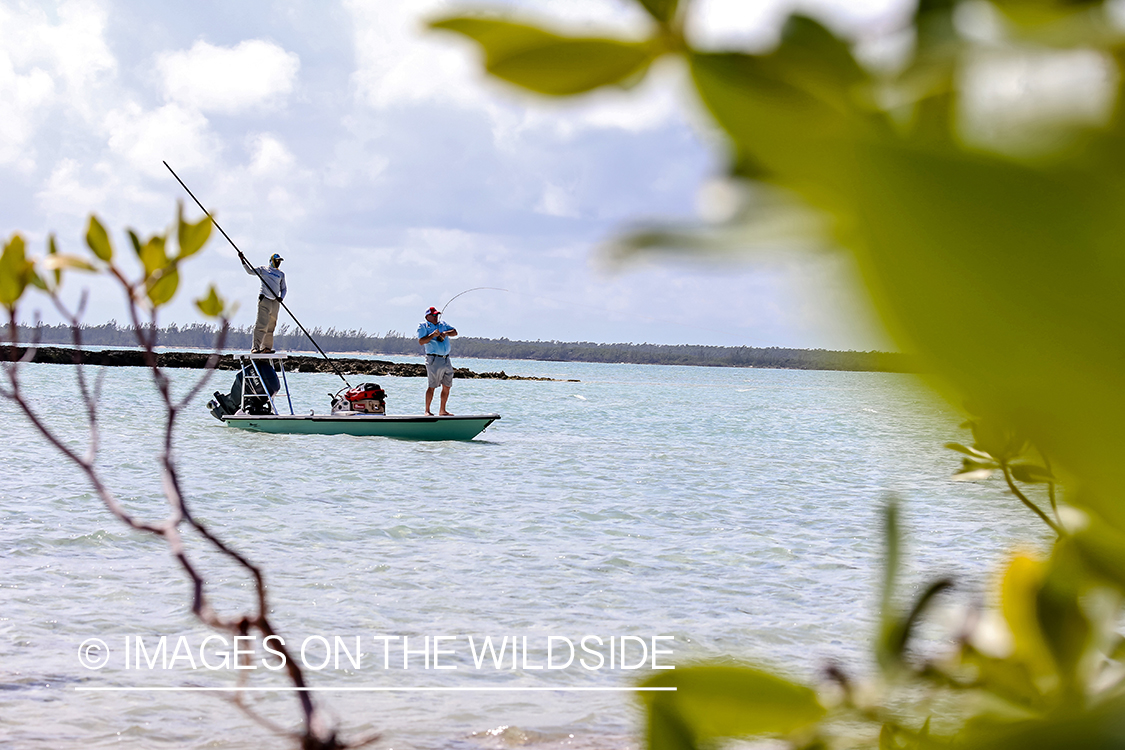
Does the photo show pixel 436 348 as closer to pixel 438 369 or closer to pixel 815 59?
pixel 438 369

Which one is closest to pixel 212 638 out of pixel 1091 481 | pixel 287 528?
pixel 287 528

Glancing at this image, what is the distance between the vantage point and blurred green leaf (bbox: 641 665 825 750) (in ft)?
0.80

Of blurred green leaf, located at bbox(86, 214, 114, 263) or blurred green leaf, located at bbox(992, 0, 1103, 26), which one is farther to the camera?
blurred green leaf, located at bbox(86, 214, 114, 263)

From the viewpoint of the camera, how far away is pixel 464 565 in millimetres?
9141

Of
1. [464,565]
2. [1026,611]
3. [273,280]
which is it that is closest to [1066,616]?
[1026,611]

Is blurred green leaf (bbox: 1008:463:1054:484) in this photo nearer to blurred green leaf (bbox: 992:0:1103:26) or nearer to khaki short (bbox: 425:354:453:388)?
blurred green leaf (bbox: 992:0:1103:26)

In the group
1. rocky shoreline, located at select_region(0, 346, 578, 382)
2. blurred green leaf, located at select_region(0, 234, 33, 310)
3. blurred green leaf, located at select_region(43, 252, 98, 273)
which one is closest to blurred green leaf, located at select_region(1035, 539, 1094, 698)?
blurred green leaf, located at select_region(43, 252, 98, 273)

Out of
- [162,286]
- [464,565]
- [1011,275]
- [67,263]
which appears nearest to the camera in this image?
[1011,275]

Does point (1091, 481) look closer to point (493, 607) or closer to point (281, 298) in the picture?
point (493, 607)

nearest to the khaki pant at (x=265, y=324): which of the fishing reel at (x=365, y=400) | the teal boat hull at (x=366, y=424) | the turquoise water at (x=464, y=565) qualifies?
the teal boat hull at (x=366, y=424)

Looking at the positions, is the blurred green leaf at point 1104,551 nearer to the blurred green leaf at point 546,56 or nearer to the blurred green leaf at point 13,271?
the blurred green leaf at point 546,56

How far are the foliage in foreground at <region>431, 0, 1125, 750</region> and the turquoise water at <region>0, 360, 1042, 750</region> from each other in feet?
0.11

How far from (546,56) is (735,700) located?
172 mm

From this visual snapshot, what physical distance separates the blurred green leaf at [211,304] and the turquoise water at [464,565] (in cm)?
92
